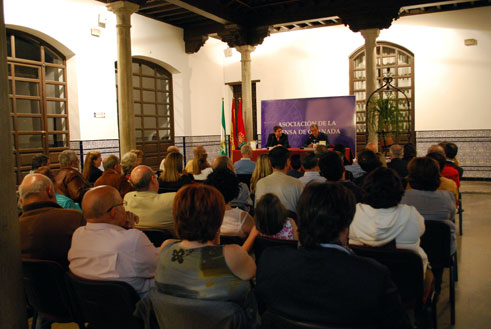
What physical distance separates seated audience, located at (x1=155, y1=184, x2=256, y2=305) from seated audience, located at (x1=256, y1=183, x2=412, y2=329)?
0.18 m

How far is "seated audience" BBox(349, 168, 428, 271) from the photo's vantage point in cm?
233

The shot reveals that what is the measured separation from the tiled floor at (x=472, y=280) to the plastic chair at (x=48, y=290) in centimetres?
78

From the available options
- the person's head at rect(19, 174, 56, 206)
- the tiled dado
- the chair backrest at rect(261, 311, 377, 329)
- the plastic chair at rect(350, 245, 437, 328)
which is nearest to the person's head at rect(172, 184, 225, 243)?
the chair backrest at rect(261, 311, 377, 329)

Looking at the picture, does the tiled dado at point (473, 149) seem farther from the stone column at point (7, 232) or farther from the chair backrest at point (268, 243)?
the stone column at point (7, 232)

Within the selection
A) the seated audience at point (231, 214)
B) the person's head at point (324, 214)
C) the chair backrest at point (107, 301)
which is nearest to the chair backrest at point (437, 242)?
the seated audience at point (231, 214)

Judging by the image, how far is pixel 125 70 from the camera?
26.1 feet

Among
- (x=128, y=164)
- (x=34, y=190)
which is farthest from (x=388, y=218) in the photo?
(x=128, y=164)

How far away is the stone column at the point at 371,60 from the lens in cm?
942

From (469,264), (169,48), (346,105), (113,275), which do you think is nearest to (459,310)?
(469,264)

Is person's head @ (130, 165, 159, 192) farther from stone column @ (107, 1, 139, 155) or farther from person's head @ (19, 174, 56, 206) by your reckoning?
stone column @ (107, 1, 139, 155)

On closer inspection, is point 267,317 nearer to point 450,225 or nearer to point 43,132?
point 450,225

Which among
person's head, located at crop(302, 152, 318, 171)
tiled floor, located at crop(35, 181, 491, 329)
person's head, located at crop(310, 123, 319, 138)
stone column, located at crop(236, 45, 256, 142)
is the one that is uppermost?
stone column, located at crop(236, 45, 256, 142)

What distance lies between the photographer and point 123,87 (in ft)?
26.3

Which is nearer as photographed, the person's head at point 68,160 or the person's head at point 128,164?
the person's head at point 68,160
